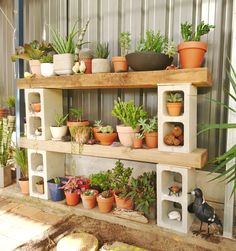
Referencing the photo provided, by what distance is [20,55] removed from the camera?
249 cm

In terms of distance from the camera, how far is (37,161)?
268cm

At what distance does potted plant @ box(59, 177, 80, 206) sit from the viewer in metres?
2.32

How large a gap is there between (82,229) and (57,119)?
1.12 metres

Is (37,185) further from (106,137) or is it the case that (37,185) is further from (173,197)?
(173,197)

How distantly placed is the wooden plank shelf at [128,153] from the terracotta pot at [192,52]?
0.69 m

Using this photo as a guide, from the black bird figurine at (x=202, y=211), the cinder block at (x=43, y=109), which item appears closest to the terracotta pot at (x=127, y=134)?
the black bird figurine at (x=202, y=211)

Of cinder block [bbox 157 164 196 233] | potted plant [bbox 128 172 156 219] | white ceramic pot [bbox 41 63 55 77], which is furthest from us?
white ceramic pot [bbox 41 63 55 77]

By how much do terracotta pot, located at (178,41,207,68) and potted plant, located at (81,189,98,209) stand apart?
4.62ft

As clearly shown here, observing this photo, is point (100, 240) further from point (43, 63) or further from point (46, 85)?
point (43, 63)

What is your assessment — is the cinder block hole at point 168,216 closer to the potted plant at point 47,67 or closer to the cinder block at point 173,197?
the cinder block at point 173,197

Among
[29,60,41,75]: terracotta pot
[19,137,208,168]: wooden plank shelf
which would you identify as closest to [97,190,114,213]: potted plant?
[19,137,208,168]: wooden plank shelf

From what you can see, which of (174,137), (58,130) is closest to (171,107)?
(174,137)

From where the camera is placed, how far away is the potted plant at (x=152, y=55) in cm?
188

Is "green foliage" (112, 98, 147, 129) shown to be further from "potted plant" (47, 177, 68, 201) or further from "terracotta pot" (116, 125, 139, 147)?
"potted plant" (47, 177, 68, 201)
